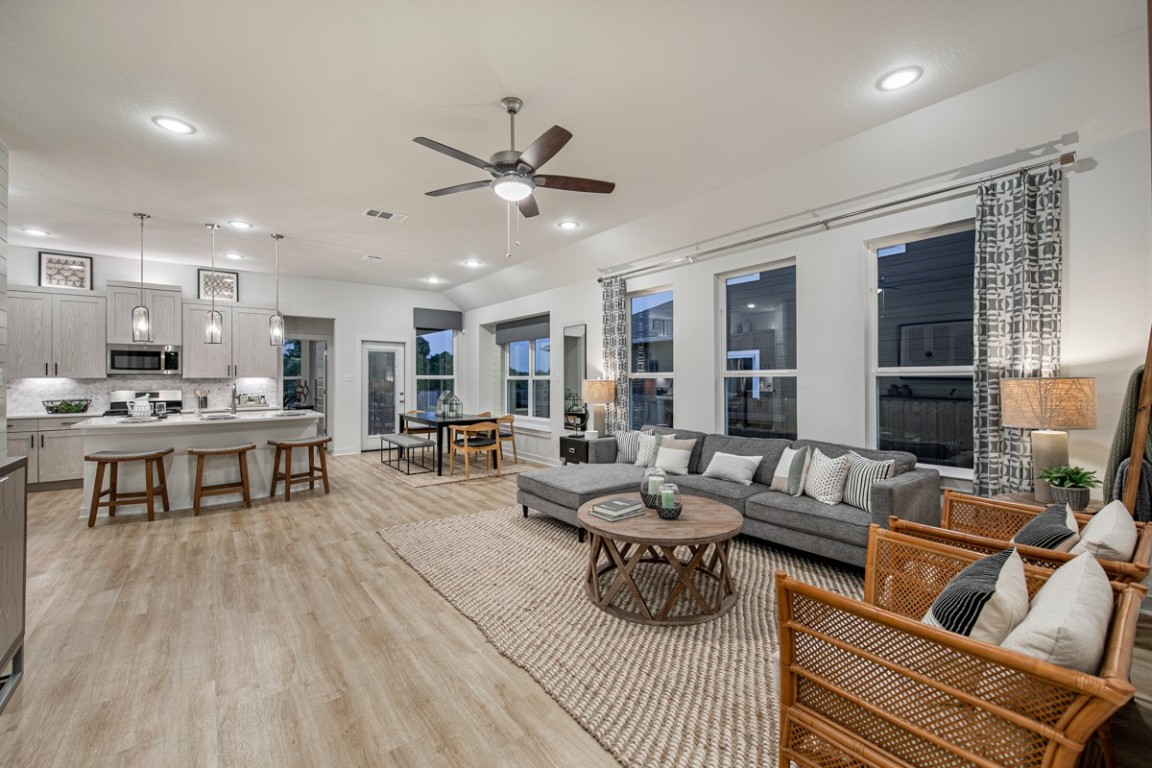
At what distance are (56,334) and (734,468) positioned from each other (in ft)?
27.3

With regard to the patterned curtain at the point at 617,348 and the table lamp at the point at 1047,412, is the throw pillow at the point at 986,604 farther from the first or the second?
the patterned curtain at the point at 617,348

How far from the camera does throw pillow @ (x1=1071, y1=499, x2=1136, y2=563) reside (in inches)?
59.8

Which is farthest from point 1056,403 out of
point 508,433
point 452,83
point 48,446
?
point 48,446

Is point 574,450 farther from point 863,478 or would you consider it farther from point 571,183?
point 571,183

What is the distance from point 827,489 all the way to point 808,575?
64 centimetres

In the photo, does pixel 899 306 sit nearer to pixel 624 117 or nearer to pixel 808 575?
pixel 808 575

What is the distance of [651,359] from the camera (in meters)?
6.02

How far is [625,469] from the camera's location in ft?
15.2

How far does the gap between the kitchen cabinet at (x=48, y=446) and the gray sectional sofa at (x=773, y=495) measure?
5.88 m

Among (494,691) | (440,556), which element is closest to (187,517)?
(440,556)

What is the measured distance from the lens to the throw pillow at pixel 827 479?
136 inches

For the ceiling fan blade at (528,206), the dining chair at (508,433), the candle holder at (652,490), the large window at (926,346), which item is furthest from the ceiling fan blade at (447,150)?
the dining chair at (508,433)

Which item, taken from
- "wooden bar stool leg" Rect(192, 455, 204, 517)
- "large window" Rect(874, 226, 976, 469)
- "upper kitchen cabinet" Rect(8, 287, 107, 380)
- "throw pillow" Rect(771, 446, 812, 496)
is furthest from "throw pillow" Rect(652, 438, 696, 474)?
"upper kitchen cabinet" Rect(8, 287, 107, 380)

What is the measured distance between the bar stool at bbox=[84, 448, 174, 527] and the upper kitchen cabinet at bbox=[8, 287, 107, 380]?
8.43 ft
